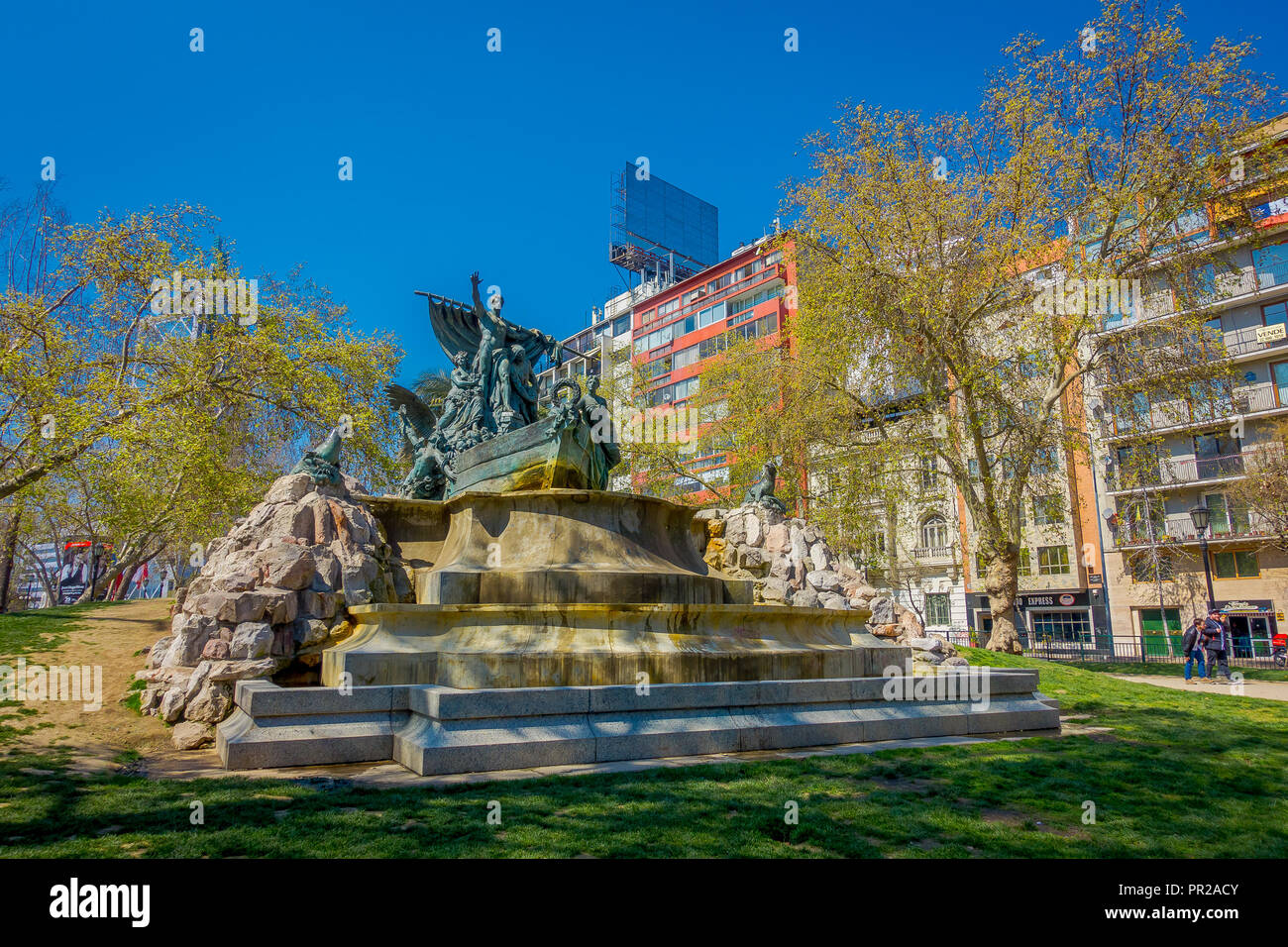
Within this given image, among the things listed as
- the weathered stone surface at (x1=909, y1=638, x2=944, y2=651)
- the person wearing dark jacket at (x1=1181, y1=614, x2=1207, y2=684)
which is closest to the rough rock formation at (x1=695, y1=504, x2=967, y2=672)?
the weathered stone surface at (x1=909, y1=638, x2=944, y2=651)

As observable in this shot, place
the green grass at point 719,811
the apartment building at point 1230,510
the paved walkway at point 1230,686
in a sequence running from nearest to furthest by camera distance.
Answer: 1. the green grass at point 719,811
2. the paved walkway at point 1230,686
3. the apartment building at point 1230,510

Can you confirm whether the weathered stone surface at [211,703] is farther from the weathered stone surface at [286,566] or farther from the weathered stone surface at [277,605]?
the weathered stone surface at [286,566]

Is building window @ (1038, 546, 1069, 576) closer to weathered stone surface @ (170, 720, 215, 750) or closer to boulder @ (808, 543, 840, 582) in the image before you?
boulder @ (808, 543, 840, 582)

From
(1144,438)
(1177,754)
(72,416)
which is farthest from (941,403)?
(72,416)

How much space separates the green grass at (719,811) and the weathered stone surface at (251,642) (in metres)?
2.07

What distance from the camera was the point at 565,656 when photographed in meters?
8.71

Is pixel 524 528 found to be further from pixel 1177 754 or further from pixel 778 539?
pixel 1177 754

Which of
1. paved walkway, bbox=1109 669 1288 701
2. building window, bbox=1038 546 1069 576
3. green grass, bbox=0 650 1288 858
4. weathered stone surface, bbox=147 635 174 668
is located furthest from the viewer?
building window, bbox=1038 546 1069 576

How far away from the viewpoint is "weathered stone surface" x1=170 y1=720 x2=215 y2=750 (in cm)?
875

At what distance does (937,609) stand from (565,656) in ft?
129

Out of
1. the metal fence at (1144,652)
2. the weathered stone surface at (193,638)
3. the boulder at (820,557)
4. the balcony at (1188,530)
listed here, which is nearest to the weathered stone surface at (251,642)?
the weathered stone surface at (193,638)

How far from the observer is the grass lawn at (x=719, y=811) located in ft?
15.6

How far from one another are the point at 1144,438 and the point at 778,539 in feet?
33.9

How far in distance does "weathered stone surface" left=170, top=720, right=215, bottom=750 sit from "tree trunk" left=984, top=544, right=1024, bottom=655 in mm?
18391
